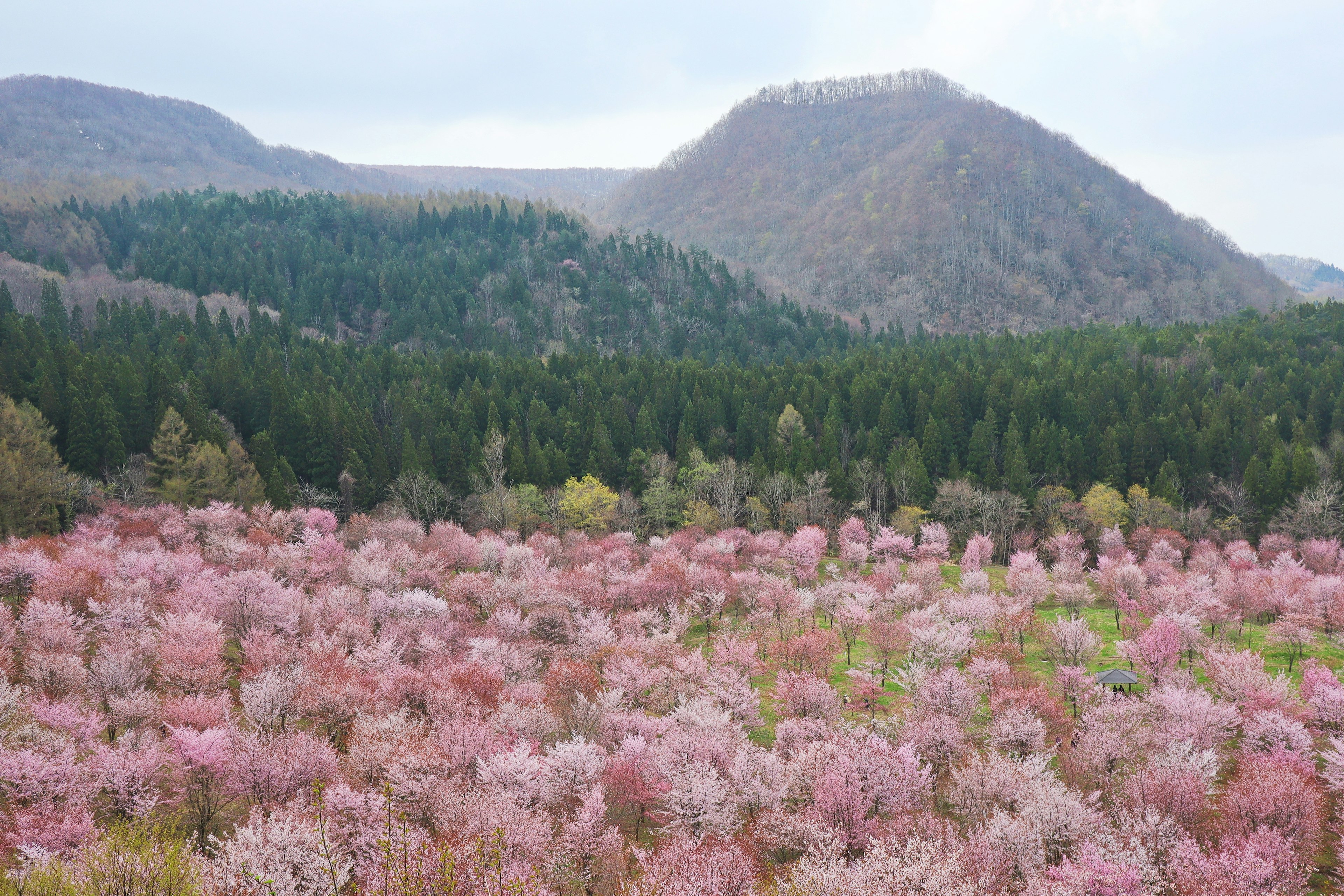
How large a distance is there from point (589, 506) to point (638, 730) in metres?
38.0

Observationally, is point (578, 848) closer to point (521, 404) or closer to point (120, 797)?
point (120, 797)

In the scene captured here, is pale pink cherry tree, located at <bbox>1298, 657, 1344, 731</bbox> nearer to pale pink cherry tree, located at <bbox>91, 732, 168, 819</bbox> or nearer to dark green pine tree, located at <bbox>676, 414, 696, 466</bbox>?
pale pink cherry tree, located at <bbox>91, 732, 168, 819</bbox>

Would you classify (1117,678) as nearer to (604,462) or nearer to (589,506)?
→ (589,506)

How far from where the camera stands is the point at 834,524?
67312 mm

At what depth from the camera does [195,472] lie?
191 ft

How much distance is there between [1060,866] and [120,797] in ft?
83.1

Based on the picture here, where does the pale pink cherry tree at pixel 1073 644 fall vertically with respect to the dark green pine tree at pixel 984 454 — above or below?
below

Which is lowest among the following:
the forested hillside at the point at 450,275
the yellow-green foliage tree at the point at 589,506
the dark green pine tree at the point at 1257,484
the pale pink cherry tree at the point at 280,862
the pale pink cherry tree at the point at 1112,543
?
the yellow-green foliage tree at the point at 589,506

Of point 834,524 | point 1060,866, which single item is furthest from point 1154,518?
point 1060,866

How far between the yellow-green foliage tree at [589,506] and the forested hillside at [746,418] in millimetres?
2770

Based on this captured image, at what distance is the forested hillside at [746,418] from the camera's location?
63.9 meters

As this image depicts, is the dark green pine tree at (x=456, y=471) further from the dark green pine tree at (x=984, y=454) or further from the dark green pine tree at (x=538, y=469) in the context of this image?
the dark green pine tree at (x=984, y=454)

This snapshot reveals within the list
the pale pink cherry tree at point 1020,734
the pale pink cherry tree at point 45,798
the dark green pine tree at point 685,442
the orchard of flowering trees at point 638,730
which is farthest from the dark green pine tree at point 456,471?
the pale pink cherry tree at point 1020,734

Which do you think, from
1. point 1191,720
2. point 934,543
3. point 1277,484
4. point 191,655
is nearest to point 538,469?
point 934,543
